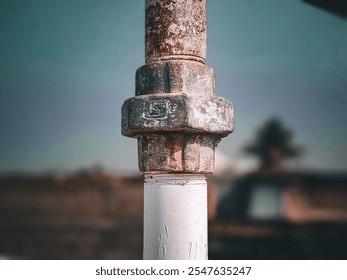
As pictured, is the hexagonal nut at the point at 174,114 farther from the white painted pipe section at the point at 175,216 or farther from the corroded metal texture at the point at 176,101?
the white painted pipe section at the point at 175,216

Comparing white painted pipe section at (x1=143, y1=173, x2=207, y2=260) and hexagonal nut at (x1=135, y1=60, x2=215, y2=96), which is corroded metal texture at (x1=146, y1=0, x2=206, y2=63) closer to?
hexagonal nut at (x1=135, y1=60, x2=215, y2=96)

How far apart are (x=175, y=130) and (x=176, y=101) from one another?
0.15 metres

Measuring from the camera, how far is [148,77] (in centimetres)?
220

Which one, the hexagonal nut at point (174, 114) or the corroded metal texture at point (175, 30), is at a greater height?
the corroded metal texture at point (175, 30)

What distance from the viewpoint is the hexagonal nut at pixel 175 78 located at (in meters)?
2.13

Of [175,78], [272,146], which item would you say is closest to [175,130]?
[175,78]

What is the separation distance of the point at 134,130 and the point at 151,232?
0.55 m

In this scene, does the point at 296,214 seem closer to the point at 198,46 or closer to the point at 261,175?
the point at 261,175

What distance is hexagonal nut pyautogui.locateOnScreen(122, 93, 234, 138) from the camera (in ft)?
6.66

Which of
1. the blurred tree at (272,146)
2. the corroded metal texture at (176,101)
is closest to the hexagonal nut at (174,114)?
the corroded metal texture at (176,101)

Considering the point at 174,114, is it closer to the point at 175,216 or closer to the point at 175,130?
the point at 175,130

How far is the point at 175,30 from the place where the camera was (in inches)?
86.7

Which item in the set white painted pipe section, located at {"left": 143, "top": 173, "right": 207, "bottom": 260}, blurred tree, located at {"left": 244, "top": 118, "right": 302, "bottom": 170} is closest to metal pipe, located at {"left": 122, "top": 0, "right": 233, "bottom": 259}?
white painted pipe section, located at {"left": 143, "top": 173, "right": 207, "bottom": 260}

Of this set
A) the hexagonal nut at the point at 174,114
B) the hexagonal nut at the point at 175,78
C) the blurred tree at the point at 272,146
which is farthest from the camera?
the blurred tree at the point at 272,146
